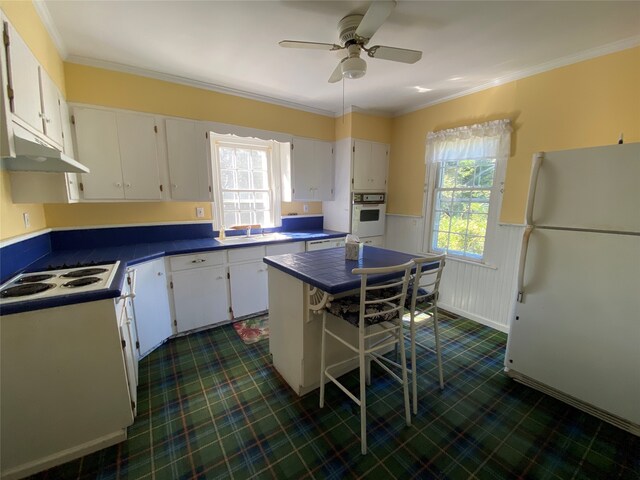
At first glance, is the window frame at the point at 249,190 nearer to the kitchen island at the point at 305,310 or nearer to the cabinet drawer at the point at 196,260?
the cabinet drawer at the point at 196,260

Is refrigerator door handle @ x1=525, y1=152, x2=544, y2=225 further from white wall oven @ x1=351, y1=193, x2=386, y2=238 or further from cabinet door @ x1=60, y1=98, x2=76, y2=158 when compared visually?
cabinet door @ x1=60, y1=98, x2=76, y2=158

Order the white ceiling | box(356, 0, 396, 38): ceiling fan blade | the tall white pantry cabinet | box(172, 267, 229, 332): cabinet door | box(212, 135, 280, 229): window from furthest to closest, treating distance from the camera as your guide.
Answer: the tall white pantry cabinet, box(212, 135, 280, 229): window, box(172, 267, 229, 332): cabinet door, the white ceiling, box(356, 0, 396, 38): ceiling fan blade

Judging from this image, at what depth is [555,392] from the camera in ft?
6.28

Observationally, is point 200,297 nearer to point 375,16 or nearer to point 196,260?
point 196,260

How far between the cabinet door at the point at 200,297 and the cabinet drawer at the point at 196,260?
5 cm

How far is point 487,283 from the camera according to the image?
9.55 ft

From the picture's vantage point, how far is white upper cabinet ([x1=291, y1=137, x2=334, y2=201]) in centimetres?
352

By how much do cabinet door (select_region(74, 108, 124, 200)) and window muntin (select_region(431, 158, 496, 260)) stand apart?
11.5 feet

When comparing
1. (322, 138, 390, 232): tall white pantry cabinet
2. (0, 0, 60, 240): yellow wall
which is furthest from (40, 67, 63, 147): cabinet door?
(322, 138, 390, 232): tall white pantry cabinet

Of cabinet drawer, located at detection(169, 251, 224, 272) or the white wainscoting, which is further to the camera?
the white wainscoting

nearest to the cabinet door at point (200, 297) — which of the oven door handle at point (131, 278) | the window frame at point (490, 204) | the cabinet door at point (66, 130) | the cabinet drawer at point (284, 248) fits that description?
the oven door handle at point (131, 278)

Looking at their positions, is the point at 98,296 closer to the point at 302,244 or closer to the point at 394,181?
the point at 302,244

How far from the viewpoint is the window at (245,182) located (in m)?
3.24

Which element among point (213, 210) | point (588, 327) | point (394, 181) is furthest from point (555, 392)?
point (213, 210)
